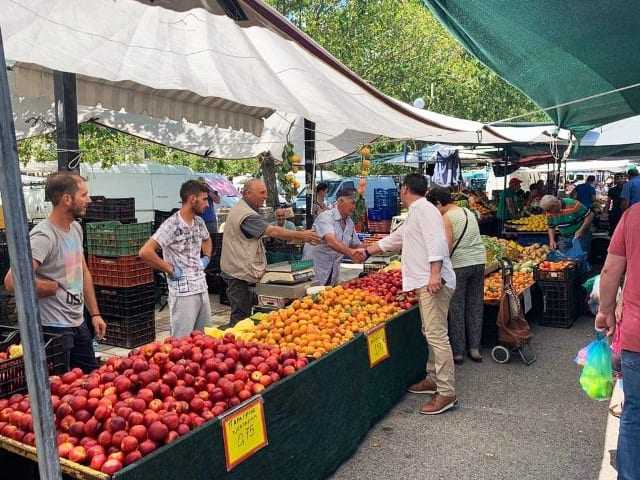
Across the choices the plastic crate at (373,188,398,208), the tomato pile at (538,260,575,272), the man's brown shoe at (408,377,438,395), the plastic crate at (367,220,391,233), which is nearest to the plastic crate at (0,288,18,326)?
the man's brown shoe at (408,377,438,395)

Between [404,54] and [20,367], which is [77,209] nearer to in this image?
[20,367]

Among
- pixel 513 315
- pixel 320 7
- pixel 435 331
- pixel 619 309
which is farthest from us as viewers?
pixel 320 7

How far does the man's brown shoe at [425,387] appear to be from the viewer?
207 inches

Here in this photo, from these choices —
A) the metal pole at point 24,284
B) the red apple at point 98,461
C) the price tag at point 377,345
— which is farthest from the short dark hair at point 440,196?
the metal pole at point 24,284

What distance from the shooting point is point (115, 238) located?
6797 mm

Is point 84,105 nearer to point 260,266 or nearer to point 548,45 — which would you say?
point 260,266

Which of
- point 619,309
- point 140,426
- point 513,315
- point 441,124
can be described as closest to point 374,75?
point 441,124

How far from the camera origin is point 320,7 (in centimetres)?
1495

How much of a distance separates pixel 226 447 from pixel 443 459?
6.37 feet

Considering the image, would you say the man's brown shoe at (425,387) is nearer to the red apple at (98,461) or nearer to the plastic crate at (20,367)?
the plastic crate at (20,367)

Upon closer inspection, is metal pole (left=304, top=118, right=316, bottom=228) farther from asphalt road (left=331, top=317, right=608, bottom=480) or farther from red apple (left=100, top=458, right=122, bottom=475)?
red apple (left=100, top=458, right=122, bottom=475)

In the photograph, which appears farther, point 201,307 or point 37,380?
point 201,307

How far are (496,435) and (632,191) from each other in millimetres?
8079

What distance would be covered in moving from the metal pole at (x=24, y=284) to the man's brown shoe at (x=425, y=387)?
4118 mm
